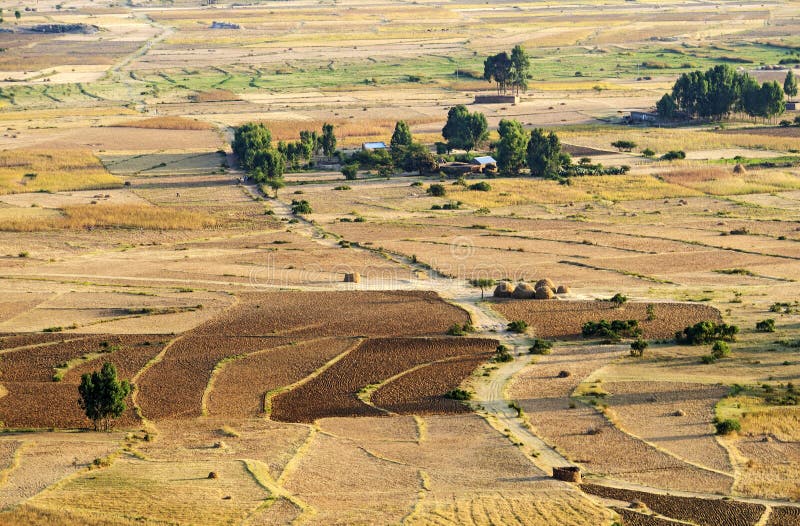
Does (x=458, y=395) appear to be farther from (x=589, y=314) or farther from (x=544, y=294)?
(x=544, y=294)

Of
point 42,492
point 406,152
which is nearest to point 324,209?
point 406,152

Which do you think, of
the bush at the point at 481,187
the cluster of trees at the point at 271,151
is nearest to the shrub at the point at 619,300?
the bush at the point at 481,187

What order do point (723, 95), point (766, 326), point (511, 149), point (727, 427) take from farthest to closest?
point (723, 95) < point (511, 149) < point (766, 326) < point (727, 427)

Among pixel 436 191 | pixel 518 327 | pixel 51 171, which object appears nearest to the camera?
pixel 518 327

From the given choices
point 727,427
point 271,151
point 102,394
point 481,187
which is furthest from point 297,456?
point 271,151

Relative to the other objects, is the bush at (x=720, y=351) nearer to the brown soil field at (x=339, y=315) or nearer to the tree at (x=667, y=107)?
the brown soil field at (x=339, y=315)

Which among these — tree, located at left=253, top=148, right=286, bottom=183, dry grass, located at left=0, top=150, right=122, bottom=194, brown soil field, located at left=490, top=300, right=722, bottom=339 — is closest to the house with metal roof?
tree, located at left=253, top=148, right=286, bottom=183

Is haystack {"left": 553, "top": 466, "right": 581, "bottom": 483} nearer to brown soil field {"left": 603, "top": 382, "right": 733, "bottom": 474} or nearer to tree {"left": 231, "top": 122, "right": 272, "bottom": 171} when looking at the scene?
brown soil field {"left": 603, "top": 382, "right": 733, "bottom": 474}
